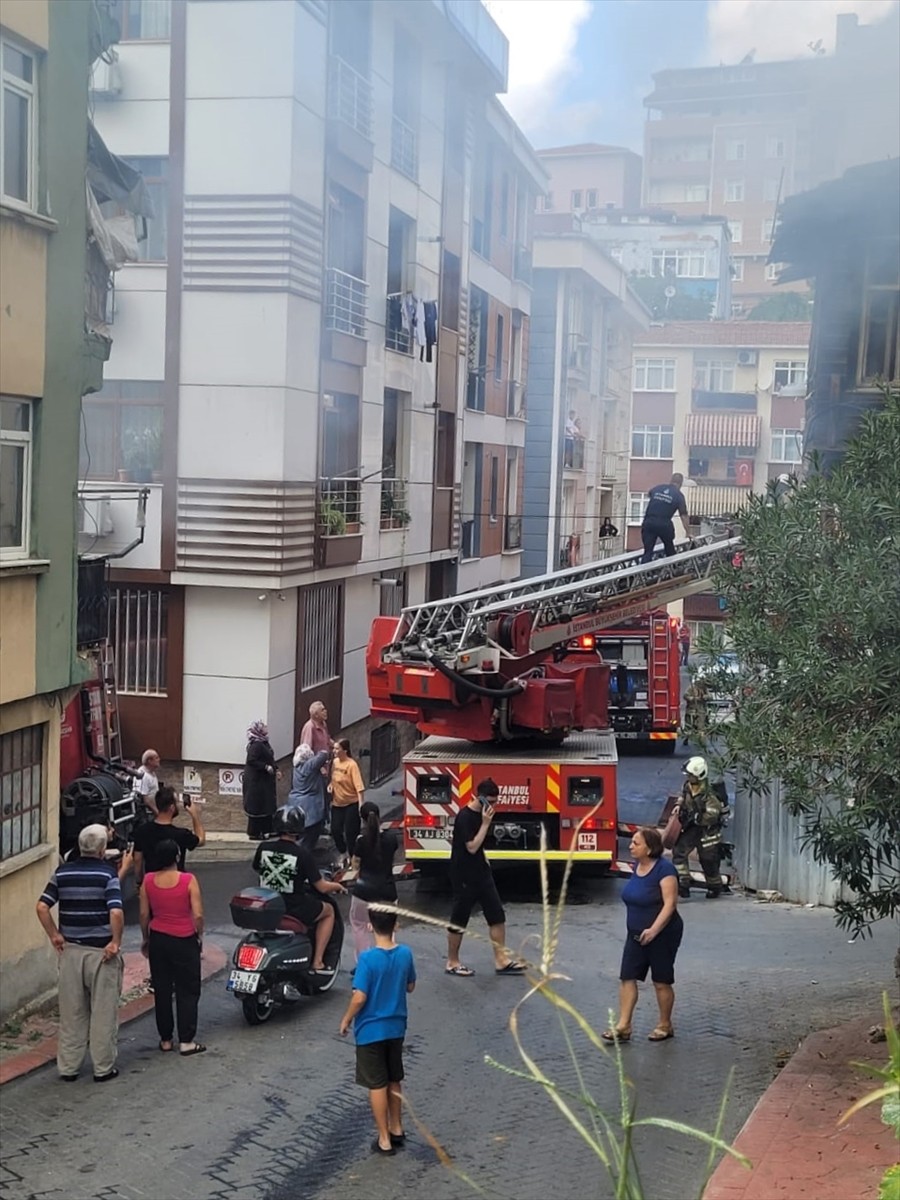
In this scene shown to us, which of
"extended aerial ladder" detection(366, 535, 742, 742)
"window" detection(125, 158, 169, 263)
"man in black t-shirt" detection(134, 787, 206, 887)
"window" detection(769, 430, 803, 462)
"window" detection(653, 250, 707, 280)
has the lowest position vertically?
"man in black t-shirt" detection(134, 787, 206, 887)

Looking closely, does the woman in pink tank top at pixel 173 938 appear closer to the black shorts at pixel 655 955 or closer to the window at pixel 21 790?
the window at pixel 21 790

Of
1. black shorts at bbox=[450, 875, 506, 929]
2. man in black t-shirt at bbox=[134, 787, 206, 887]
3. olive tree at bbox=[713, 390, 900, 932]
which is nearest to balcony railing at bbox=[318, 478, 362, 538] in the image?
black shorts at bbox=[450, 875, 506, 929]

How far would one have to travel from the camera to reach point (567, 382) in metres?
36.1

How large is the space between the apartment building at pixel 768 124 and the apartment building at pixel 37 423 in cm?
393

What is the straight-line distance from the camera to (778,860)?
13.2 meters

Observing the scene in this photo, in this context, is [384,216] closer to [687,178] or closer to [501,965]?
[687,178]

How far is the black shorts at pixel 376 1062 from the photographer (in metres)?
6.63

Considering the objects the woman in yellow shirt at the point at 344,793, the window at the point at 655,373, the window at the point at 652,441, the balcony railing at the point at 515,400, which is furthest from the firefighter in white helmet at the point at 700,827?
the window at the point at 652,441

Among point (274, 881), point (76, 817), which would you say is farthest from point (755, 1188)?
point (76, 817)

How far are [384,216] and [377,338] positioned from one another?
1648 mm

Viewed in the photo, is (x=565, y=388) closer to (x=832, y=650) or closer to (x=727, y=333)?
(x=727, y=333)

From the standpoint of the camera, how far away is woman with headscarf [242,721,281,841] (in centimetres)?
1530

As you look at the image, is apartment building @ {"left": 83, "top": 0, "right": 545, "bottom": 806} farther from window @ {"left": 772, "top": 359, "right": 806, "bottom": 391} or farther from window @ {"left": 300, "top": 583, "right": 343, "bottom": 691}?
window @ {"left": 772, "top": 359, "right": 806, "bottom": 391}

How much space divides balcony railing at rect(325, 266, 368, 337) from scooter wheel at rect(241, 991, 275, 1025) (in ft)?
32.7
